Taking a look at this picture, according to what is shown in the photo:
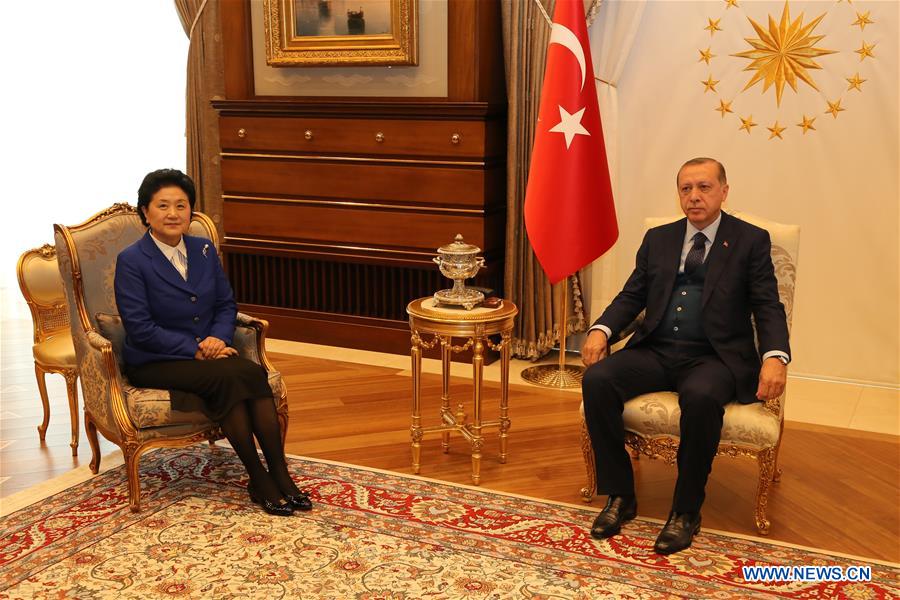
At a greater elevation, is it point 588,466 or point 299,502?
point 588,466

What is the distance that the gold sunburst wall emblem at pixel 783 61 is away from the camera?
529cm

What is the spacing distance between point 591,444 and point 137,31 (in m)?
5.10

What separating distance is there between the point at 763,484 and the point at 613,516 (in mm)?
577

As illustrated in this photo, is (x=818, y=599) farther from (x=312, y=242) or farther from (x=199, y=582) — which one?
(x=312, y=242)

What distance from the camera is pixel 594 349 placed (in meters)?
3.91

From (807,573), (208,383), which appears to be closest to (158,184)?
(208,383)

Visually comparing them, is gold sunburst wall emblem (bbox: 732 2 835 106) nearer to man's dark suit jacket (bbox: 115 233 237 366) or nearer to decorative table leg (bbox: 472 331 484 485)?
decorative table leg (bbox: 472 331 484 485)

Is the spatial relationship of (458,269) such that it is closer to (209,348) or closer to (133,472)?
(209,348)

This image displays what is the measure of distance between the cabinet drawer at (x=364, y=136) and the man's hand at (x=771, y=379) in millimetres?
2637

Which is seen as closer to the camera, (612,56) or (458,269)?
(458,269)

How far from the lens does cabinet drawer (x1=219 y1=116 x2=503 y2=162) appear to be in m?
5.81

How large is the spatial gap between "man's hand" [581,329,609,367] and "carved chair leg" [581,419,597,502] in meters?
0.25

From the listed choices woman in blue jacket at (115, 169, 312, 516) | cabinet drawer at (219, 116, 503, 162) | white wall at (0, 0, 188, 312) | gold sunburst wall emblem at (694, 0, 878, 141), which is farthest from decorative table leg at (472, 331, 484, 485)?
white wall at (0, 0, 188, 312)

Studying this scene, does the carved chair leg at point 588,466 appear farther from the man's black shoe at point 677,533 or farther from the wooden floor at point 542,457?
the man's black shoe at point 677,533
